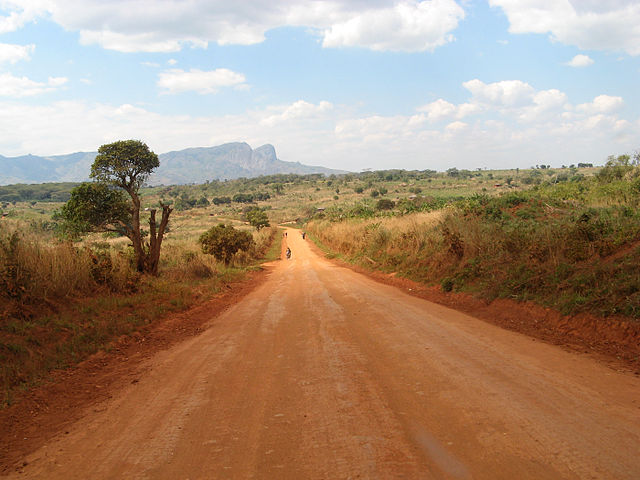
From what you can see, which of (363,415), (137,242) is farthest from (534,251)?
(137,242)

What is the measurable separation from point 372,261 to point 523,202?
24.5ft

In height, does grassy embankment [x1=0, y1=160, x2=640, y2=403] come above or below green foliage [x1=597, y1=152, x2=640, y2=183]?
below

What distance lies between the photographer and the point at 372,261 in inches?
813

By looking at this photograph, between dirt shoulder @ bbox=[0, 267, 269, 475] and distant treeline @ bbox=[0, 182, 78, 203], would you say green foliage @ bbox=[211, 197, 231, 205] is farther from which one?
dirt shoulder @ bbox=[0, 267, 269, 475]

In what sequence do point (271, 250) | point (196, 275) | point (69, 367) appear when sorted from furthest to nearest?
point (271, 250) < point (196, 275) < point (69, 367)

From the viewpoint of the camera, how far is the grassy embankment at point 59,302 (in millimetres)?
6210

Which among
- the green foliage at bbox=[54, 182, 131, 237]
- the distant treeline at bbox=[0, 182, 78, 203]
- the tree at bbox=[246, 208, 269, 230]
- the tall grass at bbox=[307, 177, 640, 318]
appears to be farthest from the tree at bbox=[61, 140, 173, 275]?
the distant treeline at bbox=[0, 182, 78, 203]

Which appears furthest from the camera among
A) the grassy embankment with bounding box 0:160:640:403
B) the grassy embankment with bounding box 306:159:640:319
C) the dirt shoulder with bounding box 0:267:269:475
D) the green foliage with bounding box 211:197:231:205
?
the green foliage with bounding box 211:197:231:205

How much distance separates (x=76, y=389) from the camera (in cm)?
550

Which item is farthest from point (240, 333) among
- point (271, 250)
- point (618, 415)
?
point (271, 250)

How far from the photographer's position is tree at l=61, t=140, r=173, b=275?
16109mm

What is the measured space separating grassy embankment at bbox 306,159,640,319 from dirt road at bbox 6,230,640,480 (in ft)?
6.80

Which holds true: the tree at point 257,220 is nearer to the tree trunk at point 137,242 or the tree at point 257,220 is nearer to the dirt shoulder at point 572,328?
the tree trunk at point 137,242

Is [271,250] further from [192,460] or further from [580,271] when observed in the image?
[192,460]
